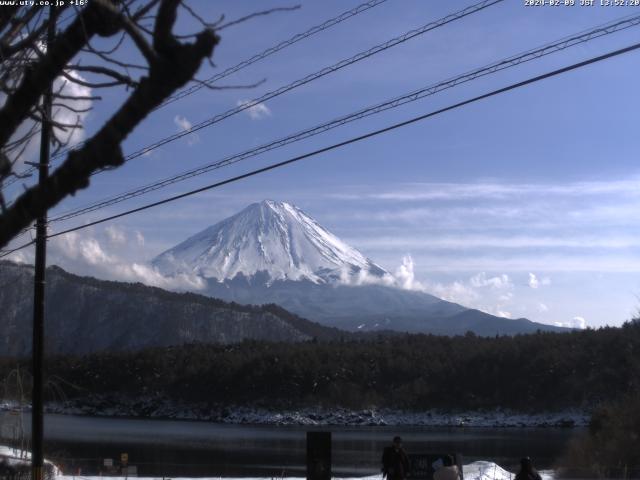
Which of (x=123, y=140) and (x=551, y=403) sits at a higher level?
(x=123, y=140)

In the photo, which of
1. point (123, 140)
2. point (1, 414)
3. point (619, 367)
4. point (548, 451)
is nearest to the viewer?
point (123, 140)

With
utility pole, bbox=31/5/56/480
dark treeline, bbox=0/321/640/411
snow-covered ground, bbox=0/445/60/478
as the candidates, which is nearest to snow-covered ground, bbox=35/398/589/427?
dark treeline, bbox=0/321/640/411

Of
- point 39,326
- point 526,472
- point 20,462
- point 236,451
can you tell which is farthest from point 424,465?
point 236,451

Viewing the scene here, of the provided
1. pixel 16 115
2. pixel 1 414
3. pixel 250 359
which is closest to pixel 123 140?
pixel 16 115

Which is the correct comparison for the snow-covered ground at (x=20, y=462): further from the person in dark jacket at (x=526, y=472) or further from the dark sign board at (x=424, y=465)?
the person in dark jacket at (x=526, y=472)

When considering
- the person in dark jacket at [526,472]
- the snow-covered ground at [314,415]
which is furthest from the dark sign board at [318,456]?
the snow-covered ground at [314,415]

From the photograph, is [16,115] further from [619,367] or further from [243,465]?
Answer: [619,367]

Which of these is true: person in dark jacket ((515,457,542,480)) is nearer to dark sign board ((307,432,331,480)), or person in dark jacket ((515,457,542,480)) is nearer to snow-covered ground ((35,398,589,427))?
dark sign board ((307,432,331,480))
